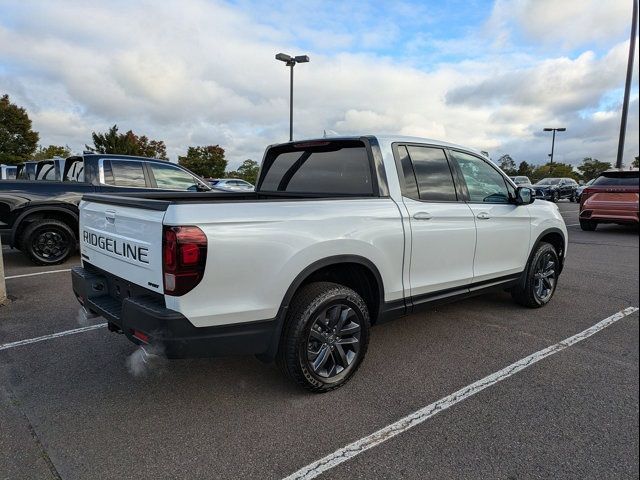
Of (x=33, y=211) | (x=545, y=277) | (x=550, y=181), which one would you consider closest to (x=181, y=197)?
(x=545, y=277)

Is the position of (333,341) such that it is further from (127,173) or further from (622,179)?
(127,173)

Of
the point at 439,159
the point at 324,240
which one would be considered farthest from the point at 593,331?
the point at 324,240

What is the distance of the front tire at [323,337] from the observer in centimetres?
283

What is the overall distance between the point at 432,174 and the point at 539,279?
206cm

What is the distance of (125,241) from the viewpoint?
9.12ft

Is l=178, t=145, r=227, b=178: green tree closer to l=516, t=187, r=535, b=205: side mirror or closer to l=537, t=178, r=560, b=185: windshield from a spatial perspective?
l=537, t=178, r=560, b=185: windshield

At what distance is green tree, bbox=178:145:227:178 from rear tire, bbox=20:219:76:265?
42736 mm

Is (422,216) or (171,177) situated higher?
(171,177)

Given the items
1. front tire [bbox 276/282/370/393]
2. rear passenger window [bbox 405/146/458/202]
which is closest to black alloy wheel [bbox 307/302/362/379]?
front tire [bbox 276/282/370/393]

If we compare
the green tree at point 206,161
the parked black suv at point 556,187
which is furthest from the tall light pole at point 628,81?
the green tree at point 206,161

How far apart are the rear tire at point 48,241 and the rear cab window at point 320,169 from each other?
4439mm

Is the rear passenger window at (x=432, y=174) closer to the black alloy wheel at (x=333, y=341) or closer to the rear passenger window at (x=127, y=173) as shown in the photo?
the black alloy wheel at (x=333, y=341)

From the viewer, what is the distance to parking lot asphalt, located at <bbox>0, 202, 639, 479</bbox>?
91.7 inches

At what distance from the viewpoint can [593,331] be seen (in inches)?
165
